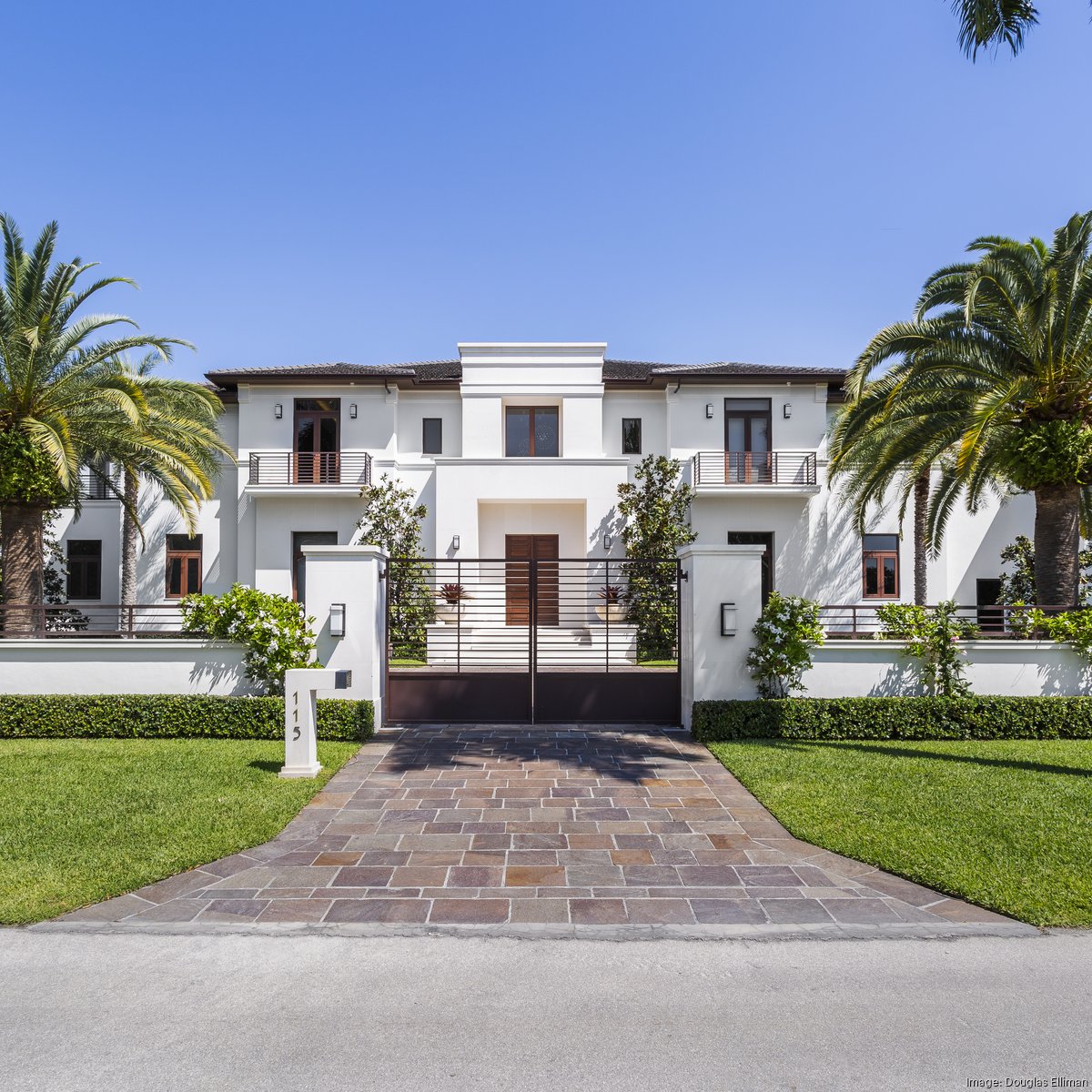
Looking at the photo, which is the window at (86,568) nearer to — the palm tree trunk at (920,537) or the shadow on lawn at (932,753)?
the shadow on lawn at (932,753)

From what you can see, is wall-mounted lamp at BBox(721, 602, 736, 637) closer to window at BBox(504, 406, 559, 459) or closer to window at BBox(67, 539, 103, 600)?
window at BBox(504, 406, 559, 459)

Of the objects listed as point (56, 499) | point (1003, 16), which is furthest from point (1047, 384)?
point (56, 499)

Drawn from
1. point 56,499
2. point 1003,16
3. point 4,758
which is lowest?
point 4,758

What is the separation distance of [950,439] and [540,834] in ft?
35.4

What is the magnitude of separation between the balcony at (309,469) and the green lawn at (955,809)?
48.4 feet

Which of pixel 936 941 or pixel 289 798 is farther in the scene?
pixel 289 798

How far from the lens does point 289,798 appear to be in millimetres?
6926

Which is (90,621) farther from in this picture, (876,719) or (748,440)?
(876,719)

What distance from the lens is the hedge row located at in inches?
382

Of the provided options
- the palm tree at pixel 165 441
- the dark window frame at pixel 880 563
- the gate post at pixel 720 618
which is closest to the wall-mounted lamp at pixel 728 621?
the gate post at pixel 720 618

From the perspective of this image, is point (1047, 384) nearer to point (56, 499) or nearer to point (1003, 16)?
point (1003, 16)

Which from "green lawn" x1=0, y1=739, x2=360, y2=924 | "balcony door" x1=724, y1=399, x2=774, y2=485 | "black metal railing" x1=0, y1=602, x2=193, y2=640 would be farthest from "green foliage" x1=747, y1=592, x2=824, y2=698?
"balcony door" x1=724, y1=399, x2=774, y2=485

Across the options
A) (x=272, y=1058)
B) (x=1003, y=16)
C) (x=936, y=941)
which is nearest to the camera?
(x=272, y=1058)

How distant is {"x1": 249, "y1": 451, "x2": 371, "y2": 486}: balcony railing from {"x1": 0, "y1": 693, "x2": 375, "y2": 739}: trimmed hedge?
11391 mm
